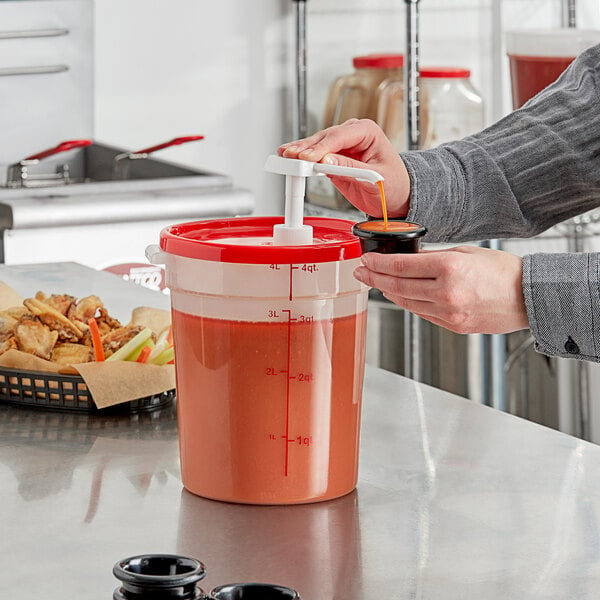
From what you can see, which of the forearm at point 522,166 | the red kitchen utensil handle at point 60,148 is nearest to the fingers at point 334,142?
the forearm at point 522,166

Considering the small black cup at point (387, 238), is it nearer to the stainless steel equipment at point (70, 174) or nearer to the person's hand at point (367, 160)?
the person's hand at point (367, 160)

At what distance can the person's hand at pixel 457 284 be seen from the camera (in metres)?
0.90

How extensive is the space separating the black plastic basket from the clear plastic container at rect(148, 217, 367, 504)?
219 millimetres

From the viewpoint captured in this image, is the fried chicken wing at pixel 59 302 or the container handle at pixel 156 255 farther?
the fried chicken wing at pixel 59 302

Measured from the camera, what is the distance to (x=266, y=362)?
89 centimetres

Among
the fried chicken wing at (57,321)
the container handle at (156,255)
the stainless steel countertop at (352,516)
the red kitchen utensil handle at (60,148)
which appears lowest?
the stainless steel countertop at (352,516)

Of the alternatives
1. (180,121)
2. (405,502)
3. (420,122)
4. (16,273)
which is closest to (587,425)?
(420,122)

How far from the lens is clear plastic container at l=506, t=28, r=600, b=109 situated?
2.58 meters

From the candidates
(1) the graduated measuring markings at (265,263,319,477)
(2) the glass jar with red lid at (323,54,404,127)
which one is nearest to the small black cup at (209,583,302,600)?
(1) the graduated measuring markings at (265,263,319,477)

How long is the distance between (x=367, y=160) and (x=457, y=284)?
0.32 meters

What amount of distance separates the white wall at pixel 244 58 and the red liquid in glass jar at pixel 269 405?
2355mm

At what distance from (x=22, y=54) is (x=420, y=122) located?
99cm

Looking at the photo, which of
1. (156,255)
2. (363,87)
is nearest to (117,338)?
(156,255)

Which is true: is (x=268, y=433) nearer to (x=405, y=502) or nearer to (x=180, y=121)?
(x=405, y=502)
